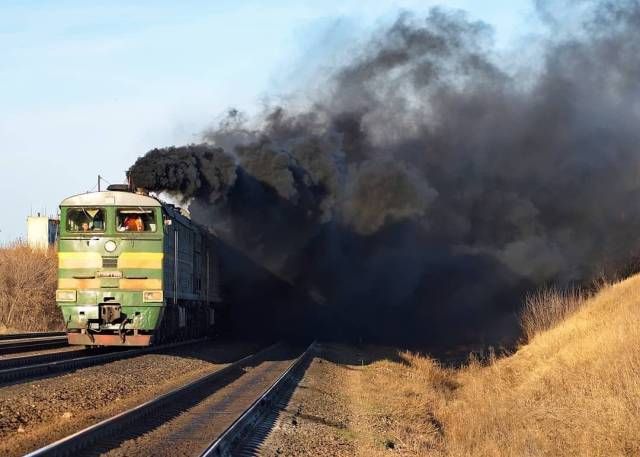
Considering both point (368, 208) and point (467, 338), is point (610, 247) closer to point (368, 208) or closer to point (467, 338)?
point (467, 338)

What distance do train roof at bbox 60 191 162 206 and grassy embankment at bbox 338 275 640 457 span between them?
24.9ft

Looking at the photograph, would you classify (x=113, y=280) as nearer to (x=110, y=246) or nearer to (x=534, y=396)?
(x=110, y=246)

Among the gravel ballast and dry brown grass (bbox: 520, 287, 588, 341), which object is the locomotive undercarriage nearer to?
the gravel ballast

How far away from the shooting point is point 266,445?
1045cm

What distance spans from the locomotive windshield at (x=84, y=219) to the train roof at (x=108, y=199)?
0.19 metres

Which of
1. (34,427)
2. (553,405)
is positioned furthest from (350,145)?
(34,427)

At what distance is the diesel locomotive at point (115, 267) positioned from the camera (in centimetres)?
2070

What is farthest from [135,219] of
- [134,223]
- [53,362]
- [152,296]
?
[53,362]

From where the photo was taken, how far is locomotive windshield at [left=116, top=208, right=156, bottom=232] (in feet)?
69.9

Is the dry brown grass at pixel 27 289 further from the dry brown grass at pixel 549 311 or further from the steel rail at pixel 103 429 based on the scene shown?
the steel rail at pixel 103 429

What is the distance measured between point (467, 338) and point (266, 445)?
31299 mm

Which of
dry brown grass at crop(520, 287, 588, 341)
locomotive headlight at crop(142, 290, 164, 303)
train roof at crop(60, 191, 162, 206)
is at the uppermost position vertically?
train roof at crop(60, 191, 162, 206)

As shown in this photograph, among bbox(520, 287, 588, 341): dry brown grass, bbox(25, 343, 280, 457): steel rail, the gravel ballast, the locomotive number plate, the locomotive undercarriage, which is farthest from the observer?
bbox(520, 287, 588, 341): dry brown grass

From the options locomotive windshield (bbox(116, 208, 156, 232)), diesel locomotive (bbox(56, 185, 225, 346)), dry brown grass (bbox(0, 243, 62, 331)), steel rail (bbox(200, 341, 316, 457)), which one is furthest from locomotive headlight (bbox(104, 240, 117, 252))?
dry brown grass (bbox(0, 243, 62, 331))
